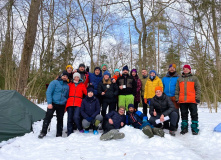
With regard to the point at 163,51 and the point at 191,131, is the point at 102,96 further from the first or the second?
the point at 163,51

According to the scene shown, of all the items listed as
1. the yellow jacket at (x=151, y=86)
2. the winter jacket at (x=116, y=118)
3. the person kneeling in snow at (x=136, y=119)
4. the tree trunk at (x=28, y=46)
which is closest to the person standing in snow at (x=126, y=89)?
the person kneeling in snow at (x=136, y=119)

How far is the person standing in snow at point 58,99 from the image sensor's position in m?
4.08

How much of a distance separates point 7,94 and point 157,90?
3986 millimetres

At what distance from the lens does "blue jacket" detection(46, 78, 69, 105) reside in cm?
410

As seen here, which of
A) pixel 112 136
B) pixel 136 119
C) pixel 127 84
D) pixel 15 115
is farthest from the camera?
pixel 127 84

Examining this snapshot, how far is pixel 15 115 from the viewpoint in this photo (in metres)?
4.07

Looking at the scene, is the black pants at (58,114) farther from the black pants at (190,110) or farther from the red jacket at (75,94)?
the black pants at (190,110)

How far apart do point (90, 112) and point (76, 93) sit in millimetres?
611

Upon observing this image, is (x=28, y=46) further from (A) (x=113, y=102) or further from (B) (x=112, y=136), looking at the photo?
(B) (x=112, y=136)

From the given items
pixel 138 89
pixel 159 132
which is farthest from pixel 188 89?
pixel 138 89

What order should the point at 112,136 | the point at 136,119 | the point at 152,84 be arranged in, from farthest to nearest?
the point at 152,84 < the point at 136,119 < the point at 112,136

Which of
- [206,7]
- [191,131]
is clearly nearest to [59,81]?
[191,131]

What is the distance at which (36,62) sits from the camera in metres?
14.4

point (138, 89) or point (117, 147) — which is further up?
point (138, 89)
